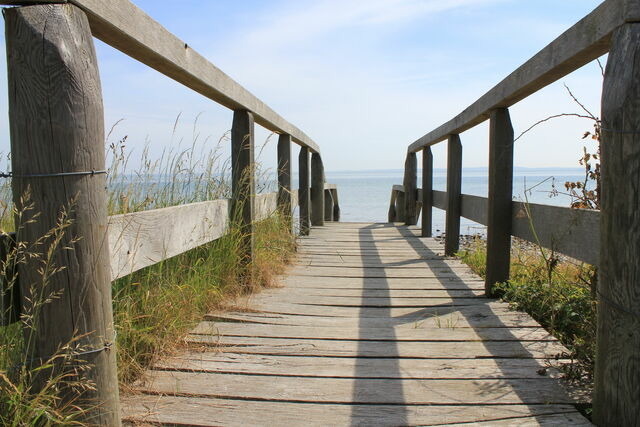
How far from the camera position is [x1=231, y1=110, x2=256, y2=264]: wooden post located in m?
3.34

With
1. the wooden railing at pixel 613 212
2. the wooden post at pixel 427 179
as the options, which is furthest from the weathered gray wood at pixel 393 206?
the wooden railing at pixel 613 212

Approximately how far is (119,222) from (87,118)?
50 centimetres

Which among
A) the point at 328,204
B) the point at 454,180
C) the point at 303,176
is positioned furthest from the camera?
the point at 328,204

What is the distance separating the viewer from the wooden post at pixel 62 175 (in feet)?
4.37

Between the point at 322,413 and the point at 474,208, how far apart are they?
2641mm

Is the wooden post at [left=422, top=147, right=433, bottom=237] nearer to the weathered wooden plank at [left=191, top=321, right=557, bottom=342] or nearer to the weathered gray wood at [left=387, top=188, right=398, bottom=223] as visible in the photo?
the weathered wooden plank at [left=191, top=321, right=557, bottom=342]

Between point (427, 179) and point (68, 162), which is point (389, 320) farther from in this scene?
point (427, 179)

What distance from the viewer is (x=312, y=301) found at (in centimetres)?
329

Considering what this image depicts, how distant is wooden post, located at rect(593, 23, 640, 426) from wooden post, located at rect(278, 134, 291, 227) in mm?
3404

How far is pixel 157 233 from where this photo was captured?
85.4 inches

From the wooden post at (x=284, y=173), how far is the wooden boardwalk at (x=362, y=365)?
145 cm

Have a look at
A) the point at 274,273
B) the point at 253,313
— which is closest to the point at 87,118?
the point at 253,313

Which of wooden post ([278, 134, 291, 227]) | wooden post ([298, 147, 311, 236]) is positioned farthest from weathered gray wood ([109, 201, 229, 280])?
wooden post ([298, 147, 311, 236])

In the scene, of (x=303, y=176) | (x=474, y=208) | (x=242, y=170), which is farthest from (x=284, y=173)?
(x=474, y=208)
